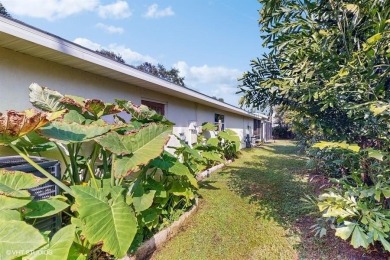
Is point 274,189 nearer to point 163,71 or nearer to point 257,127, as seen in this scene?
point 257,127

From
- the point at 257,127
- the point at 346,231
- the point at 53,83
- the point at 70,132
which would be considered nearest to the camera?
the point at 346,231

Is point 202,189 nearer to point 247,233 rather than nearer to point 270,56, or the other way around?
point 247,233

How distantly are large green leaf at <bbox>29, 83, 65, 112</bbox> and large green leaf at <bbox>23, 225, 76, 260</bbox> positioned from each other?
1.76 m

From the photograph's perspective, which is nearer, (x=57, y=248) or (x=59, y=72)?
(x=57, y=248)

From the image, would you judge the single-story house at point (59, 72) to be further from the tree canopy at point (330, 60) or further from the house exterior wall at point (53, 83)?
the tree canopy at point (330, 60)

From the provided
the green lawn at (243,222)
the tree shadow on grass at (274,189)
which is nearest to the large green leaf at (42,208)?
the green lawn at (243,222)

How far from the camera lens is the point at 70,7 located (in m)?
7.71

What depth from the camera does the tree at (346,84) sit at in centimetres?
257

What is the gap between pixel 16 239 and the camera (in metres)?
1.76

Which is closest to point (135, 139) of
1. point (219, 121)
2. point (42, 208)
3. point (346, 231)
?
point (42, 208)

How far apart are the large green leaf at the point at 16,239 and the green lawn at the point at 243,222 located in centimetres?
204

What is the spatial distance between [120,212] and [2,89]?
2.20 meters

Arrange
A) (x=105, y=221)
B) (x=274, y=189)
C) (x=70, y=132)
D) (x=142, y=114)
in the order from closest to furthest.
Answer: (x=105, y=221) → (x=70, y=132) → (x=142, y=114) → (x=274, y=189)

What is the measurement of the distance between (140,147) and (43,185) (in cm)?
113
